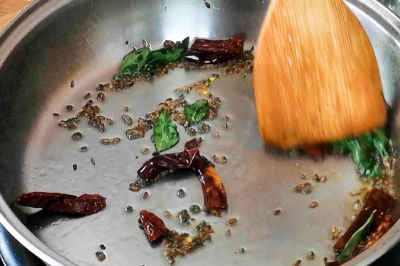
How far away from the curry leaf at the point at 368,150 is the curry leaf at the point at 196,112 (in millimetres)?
242

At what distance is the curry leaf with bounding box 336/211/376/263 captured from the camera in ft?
3.02

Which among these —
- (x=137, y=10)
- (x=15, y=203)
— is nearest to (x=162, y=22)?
(x=137, y=10)

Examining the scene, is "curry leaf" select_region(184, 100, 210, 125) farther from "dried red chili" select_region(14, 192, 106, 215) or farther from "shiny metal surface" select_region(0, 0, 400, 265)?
"dried red chili" select_region(14, 192, 106, 215)

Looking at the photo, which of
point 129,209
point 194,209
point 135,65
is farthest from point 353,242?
point 135,65

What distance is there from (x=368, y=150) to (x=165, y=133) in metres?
0.35

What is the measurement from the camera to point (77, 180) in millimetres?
1052

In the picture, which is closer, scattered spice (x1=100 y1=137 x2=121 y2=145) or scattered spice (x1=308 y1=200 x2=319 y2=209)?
scattered spice (x1=308 y1=200 x2=319 y2=209)

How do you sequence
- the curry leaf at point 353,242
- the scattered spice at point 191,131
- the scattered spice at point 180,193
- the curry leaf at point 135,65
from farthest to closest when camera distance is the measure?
the curry leaf at point 135,65 < the scattered spice at point 191,131 < the scattered spice at point 180,193 < the curry leaf at point 353,242

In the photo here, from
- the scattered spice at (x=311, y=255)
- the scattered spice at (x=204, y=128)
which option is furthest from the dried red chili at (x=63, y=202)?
the scattered spice at (x=311, y=255)

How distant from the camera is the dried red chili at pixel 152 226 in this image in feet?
3.12

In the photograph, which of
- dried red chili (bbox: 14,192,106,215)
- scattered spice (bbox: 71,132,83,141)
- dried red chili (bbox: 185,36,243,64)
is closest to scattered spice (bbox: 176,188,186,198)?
dried red chili (bbox: 14,192,106,215)

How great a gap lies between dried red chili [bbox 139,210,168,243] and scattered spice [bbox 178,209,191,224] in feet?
0.11

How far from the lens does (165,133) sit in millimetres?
1111

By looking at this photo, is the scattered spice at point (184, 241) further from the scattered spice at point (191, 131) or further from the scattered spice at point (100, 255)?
the scattered spice at point (191, 131)
